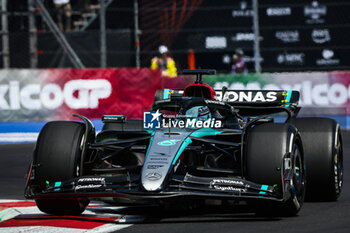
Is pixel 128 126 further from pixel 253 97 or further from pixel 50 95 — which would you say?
pixel 50 95

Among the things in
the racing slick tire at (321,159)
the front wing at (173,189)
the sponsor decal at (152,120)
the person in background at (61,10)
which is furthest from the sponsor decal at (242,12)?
the front wing at (173,189)

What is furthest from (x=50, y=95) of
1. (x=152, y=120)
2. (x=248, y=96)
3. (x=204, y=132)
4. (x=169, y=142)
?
(x=169, y=142)

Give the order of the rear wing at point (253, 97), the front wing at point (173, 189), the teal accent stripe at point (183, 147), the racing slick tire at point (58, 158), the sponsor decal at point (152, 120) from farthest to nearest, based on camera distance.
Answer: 1. the rear wing at point (253, 97)
2. the sponsor decal at point (152, 120)
3. the racing slick tire at point (58, 158)
4. the teal accent stripe at point (183, 147)
5. the front wing at point (173, 189)

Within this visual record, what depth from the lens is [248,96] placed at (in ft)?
38.0

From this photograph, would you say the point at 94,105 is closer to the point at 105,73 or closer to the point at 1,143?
the point at 105,73

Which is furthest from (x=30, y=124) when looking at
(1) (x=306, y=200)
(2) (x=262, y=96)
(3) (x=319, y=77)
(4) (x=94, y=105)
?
(1) (x=306, y=200)

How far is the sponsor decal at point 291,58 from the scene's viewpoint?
80.7ft

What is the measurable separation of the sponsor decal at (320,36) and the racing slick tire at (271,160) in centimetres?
1682

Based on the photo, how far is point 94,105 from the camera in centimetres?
2136

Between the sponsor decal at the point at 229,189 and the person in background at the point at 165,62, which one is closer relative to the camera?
the sponsor decal at the point at 229,189

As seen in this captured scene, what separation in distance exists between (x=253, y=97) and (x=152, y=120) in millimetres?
2757

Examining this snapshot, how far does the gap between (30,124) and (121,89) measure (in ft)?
7.92

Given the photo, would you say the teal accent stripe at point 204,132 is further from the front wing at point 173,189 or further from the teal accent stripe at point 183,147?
the front wing at point 173,189

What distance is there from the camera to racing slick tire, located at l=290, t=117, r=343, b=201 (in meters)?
9.00
